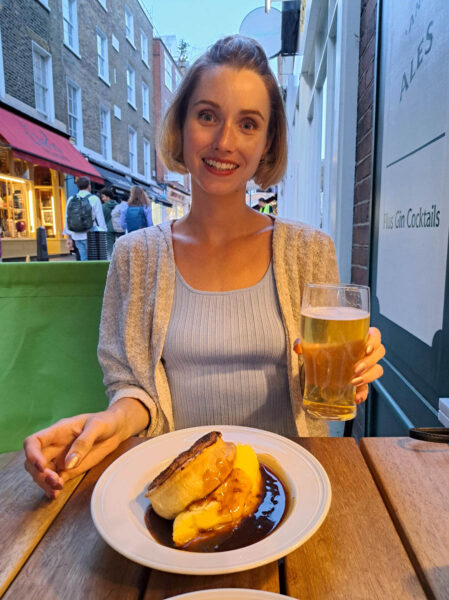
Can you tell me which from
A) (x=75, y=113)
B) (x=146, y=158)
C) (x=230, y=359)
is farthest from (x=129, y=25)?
(x=230, y=359)

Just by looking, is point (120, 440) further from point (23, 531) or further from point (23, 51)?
point (23, 51)

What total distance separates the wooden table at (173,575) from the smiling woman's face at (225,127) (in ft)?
3.58

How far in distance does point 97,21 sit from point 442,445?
18.1m

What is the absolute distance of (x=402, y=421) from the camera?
1598 millimetres

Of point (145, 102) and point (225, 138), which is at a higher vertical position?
point (145, 102)

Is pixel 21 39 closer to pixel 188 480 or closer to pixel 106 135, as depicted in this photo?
pixel 106 135

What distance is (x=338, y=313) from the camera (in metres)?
0.91

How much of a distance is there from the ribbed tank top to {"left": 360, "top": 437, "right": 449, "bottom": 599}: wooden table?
0.52 m

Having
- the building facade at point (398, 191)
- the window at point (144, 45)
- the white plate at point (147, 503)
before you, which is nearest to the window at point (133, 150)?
the window at point (144, 45)

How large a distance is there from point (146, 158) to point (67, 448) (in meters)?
22.1

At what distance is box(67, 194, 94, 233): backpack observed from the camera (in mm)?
8656

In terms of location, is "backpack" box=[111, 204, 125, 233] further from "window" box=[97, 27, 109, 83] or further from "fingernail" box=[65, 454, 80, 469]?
"fingernail" box=[65, 454, 80, 469]

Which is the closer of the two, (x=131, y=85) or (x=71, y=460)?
(x=71, y=460)

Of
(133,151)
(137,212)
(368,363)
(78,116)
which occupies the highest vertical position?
(133,151)
